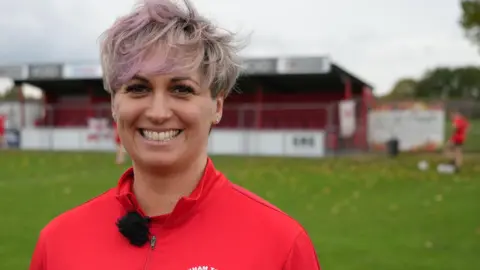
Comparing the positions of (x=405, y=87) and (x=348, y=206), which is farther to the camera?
(x=405, y=87)

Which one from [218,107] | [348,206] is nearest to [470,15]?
[348,206]

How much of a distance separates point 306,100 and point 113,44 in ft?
101

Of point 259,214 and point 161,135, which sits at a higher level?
point 161,135

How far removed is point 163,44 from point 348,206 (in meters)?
8.47

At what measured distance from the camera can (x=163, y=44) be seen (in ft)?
5.39

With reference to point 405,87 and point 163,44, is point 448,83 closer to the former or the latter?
point 405,87

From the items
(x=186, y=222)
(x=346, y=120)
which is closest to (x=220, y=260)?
(x=186, y=222)

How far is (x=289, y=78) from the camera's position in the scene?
98.6 feet

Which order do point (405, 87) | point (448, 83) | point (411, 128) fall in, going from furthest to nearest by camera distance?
point (405, 87) < point (448, 83) < point (411, 128)

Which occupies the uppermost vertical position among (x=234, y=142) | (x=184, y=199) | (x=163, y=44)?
(x=163, y=44)

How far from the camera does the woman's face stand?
168 centimetres

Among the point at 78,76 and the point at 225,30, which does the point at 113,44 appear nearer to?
the point at 225,30

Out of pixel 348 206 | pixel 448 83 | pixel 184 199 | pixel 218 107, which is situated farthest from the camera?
pixel 448 83

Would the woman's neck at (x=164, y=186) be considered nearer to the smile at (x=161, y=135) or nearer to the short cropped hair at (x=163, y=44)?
the smile at (x=161, y=135)
